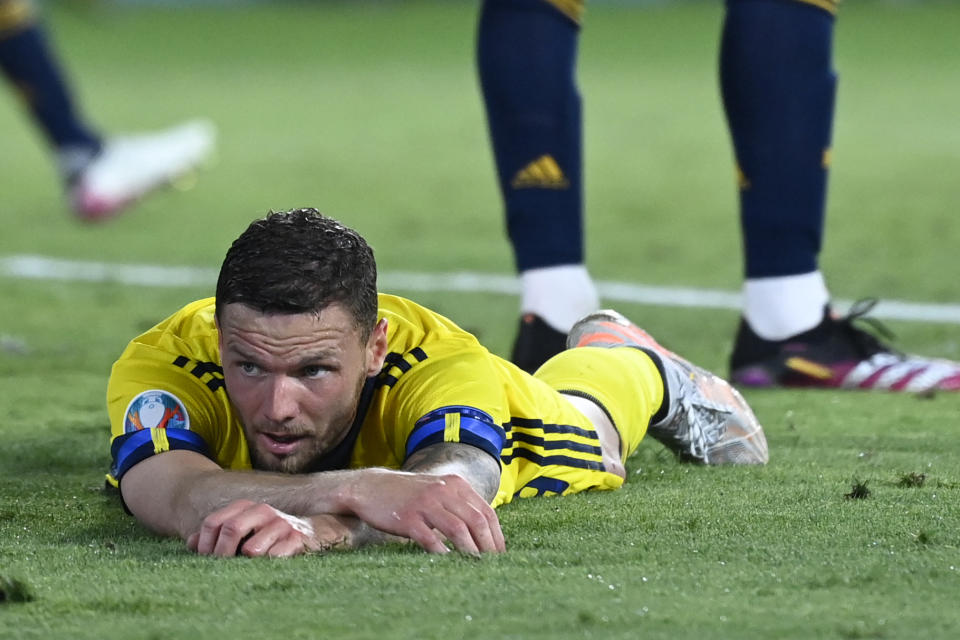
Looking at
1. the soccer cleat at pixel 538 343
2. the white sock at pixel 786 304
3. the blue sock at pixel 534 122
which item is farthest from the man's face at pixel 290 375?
the white sock at pixel 786 304

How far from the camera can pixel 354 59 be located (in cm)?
1241

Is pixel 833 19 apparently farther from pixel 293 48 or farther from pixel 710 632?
pixel 293 48

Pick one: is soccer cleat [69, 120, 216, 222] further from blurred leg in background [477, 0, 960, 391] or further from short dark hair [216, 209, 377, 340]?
short dark hair [216, 209, 377, 340]

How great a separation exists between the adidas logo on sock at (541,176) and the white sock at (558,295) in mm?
168

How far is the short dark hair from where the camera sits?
6.88 feet

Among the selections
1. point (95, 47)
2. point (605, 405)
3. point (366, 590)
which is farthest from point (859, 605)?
point (95, 47)

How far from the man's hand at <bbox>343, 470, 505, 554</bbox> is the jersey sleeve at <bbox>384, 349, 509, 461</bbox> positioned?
17 cm

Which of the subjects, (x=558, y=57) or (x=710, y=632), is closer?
(x=710, y=632)

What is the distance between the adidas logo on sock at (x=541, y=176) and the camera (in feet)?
11.1

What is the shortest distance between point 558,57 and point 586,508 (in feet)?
4.50

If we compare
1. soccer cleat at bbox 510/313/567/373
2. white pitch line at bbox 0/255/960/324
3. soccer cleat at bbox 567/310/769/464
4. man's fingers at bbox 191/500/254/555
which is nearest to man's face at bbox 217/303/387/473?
man's fingers at bbox 191/500/254/555

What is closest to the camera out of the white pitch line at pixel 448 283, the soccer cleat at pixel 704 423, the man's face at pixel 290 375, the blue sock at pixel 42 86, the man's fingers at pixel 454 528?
the man's fingers at pixel 454 528

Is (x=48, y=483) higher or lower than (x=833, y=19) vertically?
lower

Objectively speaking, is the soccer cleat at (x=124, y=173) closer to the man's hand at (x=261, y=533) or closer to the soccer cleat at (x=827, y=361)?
the soccer cleat at (x=827, y=361)
